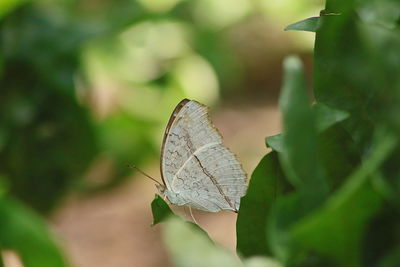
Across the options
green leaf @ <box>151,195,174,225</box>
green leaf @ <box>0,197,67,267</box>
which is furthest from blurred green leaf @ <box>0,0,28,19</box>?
green leaf @ <box>151,195,174,225</box>

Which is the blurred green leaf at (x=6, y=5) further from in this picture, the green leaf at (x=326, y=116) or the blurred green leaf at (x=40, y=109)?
the green leaf at (x=326, y=116)

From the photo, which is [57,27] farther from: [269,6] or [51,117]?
[269,6]

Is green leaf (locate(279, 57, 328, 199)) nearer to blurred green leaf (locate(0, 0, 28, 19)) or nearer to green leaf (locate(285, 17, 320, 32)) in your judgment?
green leaf (locate(285, 17, 320, 32))

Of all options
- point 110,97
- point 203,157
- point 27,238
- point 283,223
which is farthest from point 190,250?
point 110,97

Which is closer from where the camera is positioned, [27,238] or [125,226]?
[27,238]

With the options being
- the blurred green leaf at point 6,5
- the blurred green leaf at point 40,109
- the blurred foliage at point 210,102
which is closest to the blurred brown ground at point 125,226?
the blurred foliage at point 210,102

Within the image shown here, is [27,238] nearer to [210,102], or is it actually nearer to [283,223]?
[283,223]

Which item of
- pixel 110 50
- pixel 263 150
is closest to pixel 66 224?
pixel 263 150
